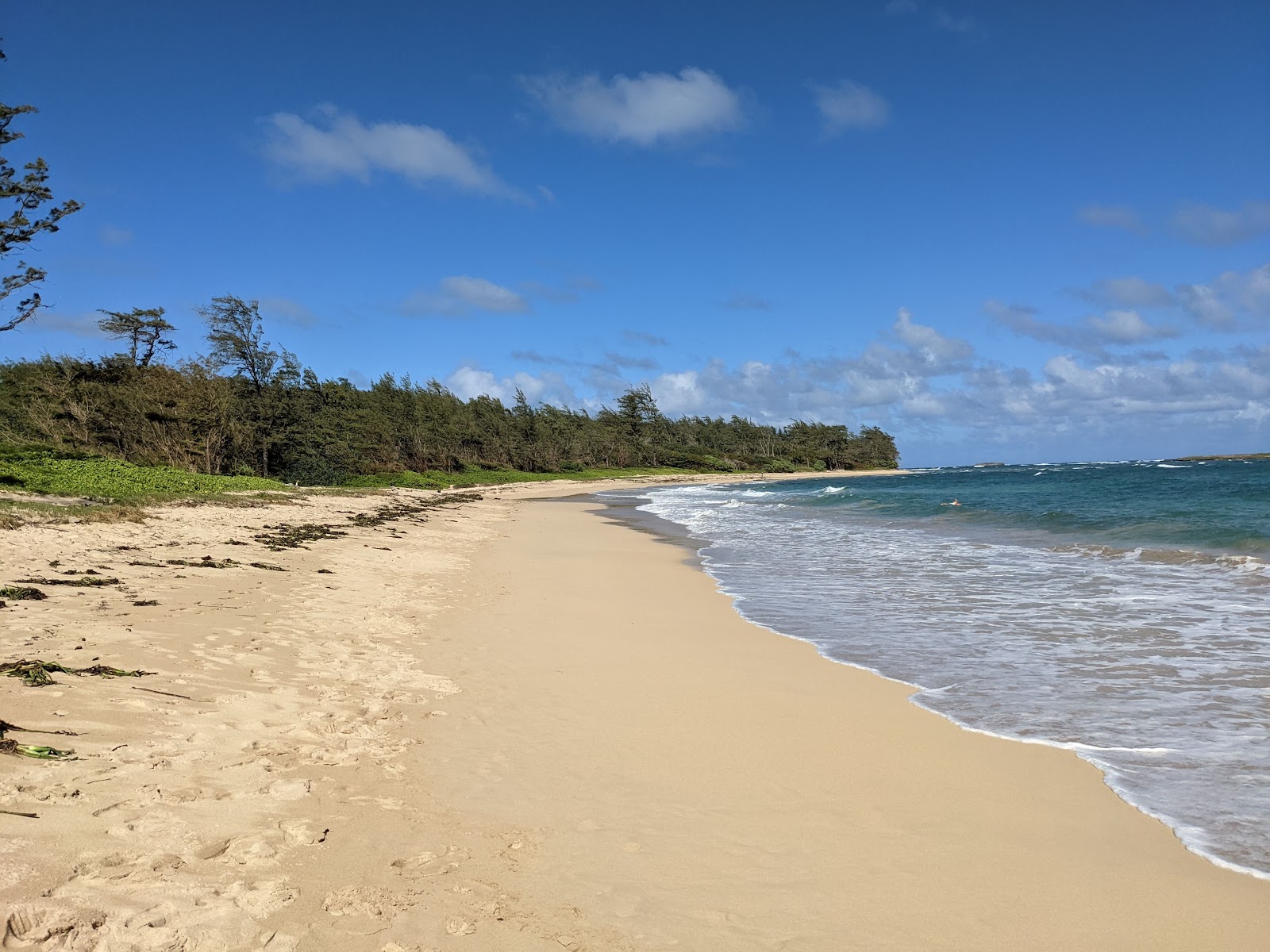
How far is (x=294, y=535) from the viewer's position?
48.9 feet

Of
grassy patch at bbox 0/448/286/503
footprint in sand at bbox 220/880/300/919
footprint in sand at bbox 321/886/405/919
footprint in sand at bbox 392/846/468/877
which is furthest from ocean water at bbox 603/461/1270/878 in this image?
grassy patch at bbox 0/448/286/503

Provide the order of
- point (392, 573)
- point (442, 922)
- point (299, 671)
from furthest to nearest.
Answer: point (392, 573)
point (299, 671)
point (442, 922)

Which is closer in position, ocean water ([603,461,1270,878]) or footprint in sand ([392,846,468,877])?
footprint in sand ([392,846,468,877])

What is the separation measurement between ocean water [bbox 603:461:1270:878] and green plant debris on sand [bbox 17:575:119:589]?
7.53 meters

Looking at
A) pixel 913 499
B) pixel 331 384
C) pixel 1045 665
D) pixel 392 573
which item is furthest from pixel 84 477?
pixel 913 499

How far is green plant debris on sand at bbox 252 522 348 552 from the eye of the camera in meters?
13.2

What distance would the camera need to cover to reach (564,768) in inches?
171

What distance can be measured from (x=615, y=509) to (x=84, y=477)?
20.6 metres

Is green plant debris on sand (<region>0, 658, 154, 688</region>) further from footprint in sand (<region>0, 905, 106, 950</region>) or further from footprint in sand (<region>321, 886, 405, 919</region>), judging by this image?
footprint in sand (<region>321, 886, 405, 919</region>)

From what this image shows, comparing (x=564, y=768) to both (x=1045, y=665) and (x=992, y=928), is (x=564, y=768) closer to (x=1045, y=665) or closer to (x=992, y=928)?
(x=992, y=928)

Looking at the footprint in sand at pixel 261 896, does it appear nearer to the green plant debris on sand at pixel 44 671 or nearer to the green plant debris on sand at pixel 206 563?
the green plant debris on sand at pixel 44 671

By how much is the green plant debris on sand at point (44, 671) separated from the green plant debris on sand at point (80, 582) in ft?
10.8

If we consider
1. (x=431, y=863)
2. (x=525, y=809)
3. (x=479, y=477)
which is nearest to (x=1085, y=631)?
(x=525, y=809)

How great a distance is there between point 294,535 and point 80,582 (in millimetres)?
7349
